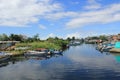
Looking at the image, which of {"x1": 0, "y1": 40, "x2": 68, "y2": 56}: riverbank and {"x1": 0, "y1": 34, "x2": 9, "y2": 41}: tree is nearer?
{"x1": 0, "y1": 40, "x2": 68, "y2": 56}: riverbank

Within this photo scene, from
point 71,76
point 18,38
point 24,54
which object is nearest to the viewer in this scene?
point 71,76

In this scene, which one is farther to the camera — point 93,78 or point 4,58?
point 4,58

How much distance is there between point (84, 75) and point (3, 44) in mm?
93185

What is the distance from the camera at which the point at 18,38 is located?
185m

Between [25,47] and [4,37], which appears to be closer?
[25,47]

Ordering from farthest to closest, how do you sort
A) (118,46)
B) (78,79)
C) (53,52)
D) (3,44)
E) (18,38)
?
(18,38), (3,44), (118,46), (53,52), (78,79)

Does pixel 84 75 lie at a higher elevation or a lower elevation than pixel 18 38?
lower

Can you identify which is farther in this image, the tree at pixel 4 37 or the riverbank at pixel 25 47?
the tree at pixel 4 37

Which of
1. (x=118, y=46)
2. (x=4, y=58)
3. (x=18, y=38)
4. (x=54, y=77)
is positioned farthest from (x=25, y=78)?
(x=18, y=38)

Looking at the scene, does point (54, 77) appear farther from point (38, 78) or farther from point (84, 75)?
point (84, 75)

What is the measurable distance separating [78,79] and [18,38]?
471 ft

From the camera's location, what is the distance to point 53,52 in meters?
108

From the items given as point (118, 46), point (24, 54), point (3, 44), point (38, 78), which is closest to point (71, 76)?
point (38, 78)

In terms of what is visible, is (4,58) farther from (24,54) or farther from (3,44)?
(3,44)
